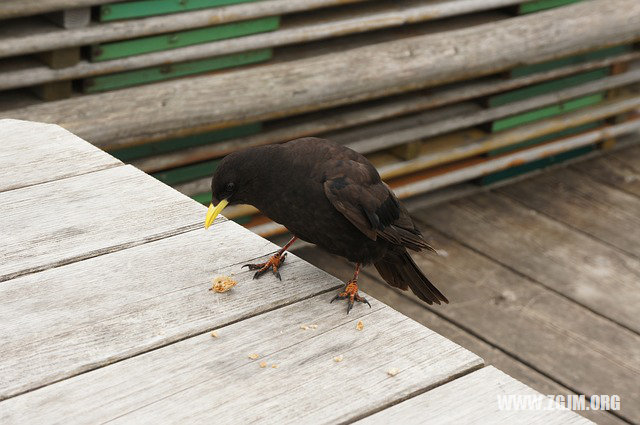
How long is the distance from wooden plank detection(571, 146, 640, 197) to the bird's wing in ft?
11.8

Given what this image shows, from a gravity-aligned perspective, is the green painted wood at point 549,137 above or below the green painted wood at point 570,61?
below

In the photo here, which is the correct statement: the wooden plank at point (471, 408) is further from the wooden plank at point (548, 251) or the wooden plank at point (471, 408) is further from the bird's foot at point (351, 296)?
the wooden plank at point (548, 251)

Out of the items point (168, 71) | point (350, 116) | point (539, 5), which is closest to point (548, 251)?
point (350, 116)

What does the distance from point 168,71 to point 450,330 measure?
1582 mm

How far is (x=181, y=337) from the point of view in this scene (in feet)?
5.65

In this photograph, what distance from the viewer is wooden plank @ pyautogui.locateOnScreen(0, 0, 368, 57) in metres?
3.53

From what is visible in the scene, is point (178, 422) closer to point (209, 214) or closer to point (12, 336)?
point (12, 336)

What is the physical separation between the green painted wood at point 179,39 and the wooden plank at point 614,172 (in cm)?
253

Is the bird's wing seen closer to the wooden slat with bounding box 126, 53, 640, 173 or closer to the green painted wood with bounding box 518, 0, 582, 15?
the wooden slat with bounding box 126, 53, 640, 173

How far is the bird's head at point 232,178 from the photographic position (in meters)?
2.33

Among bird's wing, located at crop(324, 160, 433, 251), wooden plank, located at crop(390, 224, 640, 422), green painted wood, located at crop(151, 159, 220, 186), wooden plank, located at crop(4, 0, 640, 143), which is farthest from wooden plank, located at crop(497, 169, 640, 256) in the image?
bird's wing, located at crop(324, 160, 433, 251)

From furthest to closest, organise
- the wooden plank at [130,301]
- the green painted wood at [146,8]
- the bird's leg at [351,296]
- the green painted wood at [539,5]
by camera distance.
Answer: the green painted wood at [539,5] < the green painted wood at [146,8] < the bird's leg at [351,296] < the wooden plank at [130,301]

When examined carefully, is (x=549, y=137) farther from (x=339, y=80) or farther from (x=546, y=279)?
(x=339, y=80)

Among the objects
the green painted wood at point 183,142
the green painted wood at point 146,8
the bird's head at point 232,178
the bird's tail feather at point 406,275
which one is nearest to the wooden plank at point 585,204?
the green painted wood at point 183,142
